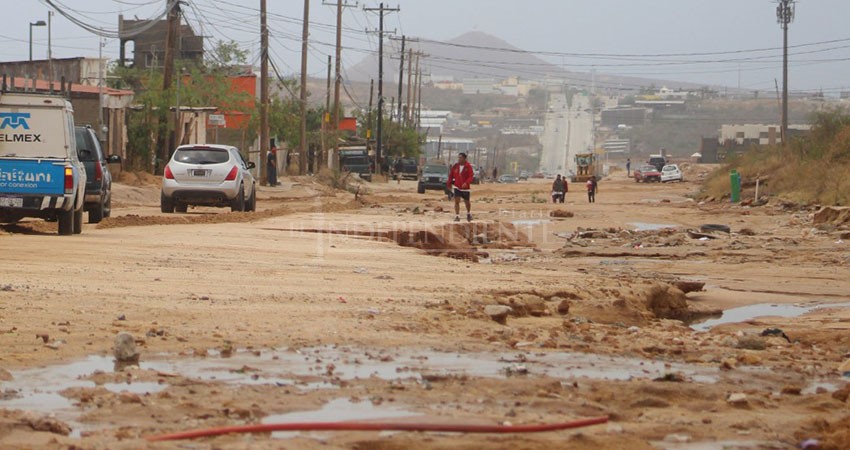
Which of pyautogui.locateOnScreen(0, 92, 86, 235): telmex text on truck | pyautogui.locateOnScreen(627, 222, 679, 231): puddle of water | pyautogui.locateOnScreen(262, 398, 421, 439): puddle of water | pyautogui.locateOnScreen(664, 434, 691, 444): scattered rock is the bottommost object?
pyautogui.locateOnScreen(627, 222, 679, 231): puddle of water

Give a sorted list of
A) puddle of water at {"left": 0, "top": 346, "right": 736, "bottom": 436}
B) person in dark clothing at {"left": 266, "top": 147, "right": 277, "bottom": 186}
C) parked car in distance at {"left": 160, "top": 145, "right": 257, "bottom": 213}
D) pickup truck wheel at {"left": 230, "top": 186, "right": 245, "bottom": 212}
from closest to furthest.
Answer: puddle of water at {"left": 0, "top": 346, "right": 736, "bottom": 436}, parked car in distance at {"left": 160, "top": 145, "right": 257, "bottom": 213}, pickup truck wheel at {"left": 230, "top": 186, "right": 245, "bottom": 212}, person in dark clothing at {"left": 266, "top": 147, "right": 277, "bottom": 186}

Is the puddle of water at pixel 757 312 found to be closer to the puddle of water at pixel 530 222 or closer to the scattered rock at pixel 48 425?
the scattered rock at pixel 48 425

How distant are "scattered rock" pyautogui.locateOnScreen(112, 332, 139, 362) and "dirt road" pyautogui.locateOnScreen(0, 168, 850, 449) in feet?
0.35

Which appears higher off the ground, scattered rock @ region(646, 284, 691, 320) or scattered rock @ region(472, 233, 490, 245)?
scattered rock @ region(646, 284, 691, 320)

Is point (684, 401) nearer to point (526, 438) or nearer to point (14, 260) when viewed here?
point (526, 438)

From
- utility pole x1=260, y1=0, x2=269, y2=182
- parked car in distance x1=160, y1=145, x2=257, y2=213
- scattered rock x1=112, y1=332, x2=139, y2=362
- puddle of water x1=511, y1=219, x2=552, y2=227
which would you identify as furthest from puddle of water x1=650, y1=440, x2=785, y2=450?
utility pole x1=260, y1=0, x2=269, y2=182

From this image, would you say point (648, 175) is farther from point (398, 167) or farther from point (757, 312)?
point (757, 312)

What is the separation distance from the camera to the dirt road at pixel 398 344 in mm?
7320

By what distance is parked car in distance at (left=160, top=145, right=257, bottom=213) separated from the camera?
29.0 meters

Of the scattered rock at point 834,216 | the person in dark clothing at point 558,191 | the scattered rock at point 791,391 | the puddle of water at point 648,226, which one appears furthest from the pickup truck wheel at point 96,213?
the person in dark clothing at point 558,191

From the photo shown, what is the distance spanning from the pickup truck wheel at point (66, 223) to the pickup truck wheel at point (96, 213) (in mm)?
4371

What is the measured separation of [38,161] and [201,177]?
9248 millimetres

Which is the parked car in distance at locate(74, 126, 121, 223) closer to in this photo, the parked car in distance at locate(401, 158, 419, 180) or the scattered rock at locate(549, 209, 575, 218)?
the scattered rock at locate(549, 209, 575, 218)

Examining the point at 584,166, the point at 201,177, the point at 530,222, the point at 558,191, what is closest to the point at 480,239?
the point at 201,177
